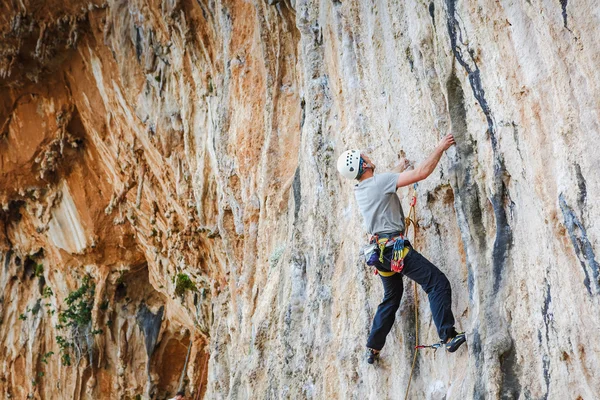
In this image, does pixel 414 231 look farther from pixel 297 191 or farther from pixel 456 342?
pixel 297 191

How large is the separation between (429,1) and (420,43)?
0.35 meters

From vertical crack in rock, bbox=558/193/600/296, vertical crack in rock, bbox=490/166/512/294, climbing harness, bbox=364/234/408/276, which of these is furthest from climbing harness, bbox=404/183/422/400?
vertical crack in rock, bbox=558/193/600/296

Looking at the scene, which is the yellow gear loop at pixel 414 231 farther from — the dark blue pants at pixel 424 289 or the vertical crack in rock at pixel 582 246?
the vertical crack in rock at pixel 582 246

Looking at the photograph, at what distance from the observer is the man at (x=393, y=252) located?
5.38 m

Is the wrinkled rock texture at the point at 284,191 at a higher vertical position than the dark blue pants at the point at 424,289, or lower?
higher

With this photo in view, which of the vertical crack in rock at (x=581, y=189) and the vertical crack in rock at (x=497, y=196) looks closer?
the vertical crack in rock at (x=581, y=189)

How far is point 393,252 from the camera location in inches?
220

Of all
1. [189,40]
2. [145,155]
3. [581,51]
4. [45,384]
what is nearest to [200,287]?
[145,155]

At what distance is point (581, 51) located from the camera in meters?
4.25

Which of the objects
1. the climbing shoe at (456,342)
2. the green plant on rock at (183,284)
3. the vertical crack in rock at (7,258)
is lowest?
the climbing shoe at (456,342)

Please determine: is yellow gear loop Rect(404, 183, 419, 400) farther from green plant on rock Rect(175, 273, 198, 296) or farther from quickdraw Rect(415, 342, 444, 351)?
green plant on rock Rect(175, 273, 198, 296)

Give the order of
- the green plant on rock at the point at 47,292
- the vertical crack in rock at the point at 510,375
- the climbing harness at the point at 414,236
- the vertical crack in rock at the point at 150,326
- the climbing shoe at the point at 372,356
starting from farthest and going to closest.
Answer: the green plant on rock at the point at 47,292 → the vertical crack in rock at the point at 150,326 → the climbing shoe at the point at 372,356 → the climbing harness at the point at 414,236 → the vertical crack in rock at the point at 510,375

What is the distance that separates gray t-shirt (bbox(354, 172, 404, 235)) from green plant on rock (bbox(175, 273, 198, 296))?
23.8 ft

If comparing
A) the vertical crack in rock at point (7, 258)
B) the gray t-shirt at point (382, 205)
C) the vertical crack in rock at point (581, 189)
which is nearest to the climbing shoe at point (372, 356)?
the gray t-shirt at point (382, 205)
